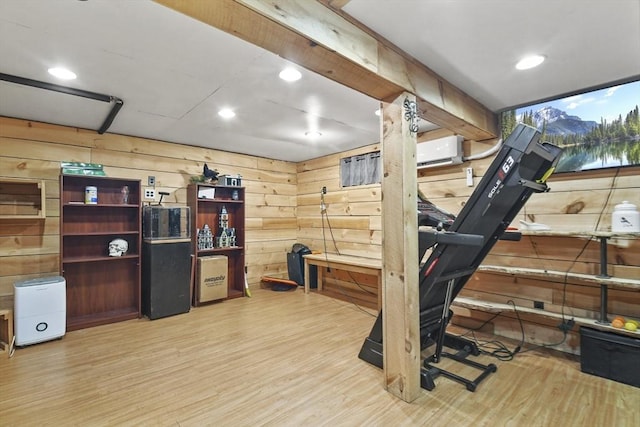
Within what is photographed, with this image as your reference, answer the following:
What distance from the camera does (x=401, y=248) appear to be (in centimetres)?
200

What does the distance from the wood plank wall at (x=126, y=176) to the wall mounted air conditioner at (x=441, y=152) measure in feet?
8.93

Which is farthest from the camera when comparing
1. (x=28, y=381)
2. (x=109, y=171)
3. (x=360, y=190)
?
(x=360, y=190)

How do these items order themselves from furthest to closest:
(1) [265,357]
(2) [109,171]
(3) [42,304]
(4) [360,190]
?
(4) [360,190]
(2) [109,171]
(3) [42,304]
(1) [265,357]

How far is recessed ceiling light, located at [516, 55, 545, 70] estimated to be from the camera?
6.84 ft

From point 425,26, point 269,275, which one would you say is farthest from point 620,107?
point 269,275

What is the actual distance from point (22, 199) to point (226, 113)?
2.38m

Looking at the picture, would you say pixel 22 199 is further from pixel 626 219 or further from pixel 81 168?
pixel 626 219

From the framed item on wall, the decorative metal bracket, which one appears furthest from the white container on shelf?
the decorative metal bracket

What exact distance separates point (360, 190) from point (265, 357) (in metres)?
2.75

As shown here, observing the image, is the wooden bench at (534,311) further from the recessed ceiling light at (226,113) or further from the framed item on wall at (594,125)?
the recessed ceiling light at (226,113)

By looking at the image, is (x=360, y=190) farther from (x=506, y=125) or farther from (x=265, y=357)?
(x=265, y=357)

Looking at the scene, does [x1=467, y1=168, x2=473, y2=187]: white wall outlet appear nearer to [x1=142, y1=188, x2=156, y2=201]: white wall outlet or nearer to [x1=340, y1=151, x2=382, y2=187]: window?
[x1=340, y1=151, x2=382, y2=187]: window

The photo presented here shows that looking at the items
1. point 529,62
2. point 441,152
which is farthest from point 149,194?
point 529,62

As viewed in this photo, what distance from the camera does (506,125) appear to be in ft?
10.1
